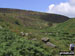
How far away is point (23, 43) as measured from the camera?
680 inches

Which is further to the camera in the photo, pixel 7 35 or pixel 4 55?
pixel 7 35

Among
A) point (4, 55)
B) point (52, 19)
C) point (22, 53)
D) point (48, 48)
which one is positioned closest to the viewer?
point (4, 55)

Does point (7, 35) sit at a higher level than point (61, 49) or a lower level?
higher

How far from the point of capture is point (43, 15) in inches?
4985

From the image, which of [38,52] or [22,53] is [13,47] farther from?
[38,52]

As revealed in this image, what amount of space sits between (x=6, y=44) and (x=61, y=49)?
6.12m

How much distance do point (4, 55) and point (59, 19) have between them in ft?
364

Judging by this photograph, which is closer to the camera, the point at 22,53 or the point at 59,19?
the point at 22,53

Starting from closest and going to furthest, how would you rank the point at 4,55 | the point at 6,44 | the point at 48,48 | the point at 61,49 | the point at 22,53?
1. the point at 4,55
2. the point at 22,53
3. the point at 6,44
4. the point at 48,48
5. the point at 61,49

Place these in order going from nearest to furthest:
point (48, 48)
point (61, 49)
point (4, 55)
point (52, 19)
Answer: point (4, 55) < point (48, 48) < point (61, 49) < point (52, 19)

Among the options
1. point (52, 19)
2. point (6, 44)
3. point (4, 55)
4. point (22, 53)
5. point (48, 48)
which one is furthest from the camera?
point (52, 19)

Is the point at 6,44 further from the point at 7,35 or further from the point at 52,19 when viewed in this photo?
the point at 52,19

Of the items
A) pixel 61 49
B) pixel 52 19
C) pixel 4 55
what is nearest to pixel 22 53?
pixel 4 55

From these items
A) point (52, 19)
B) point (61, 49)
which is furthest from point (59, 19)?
point (61, 49)
